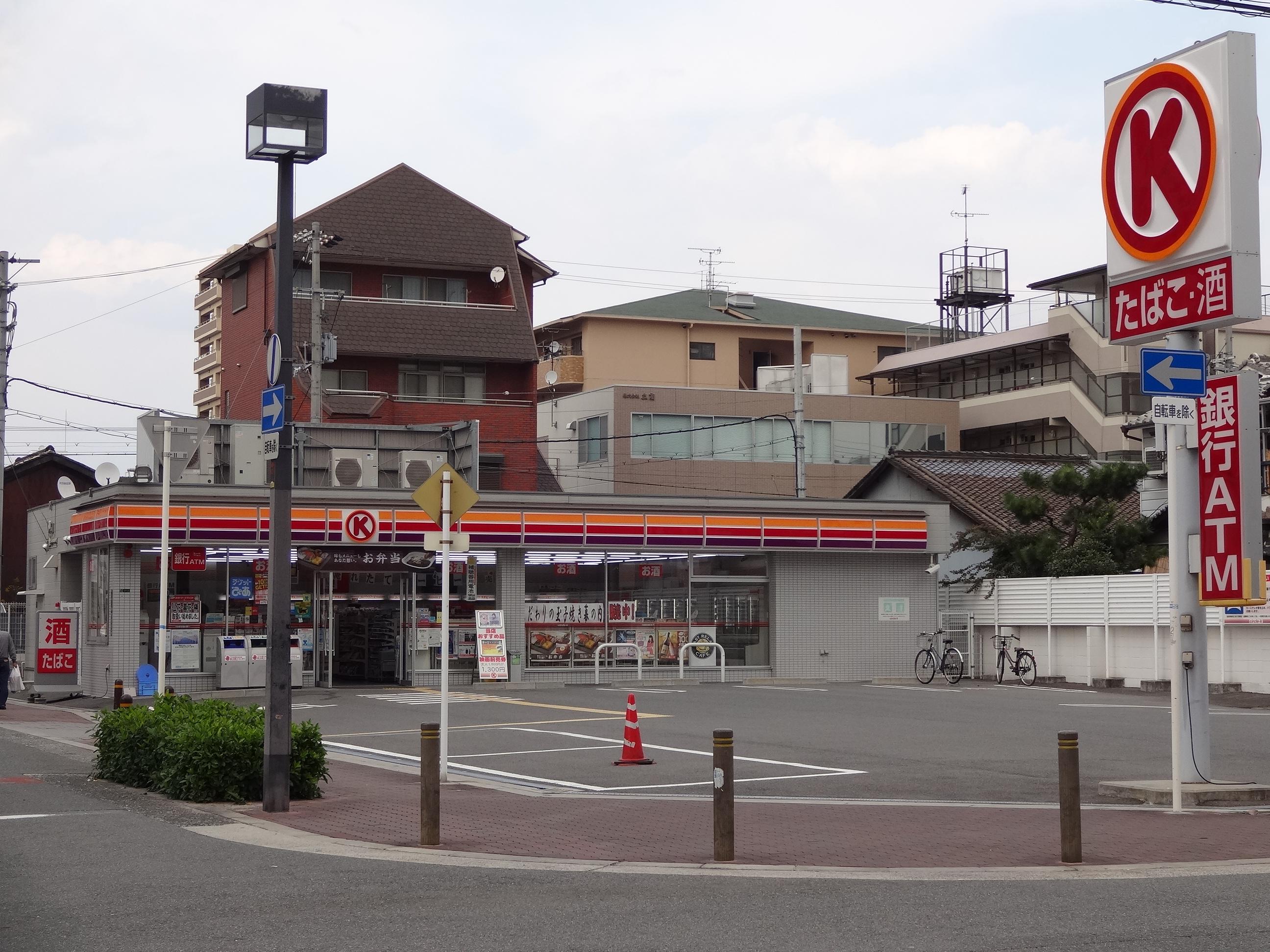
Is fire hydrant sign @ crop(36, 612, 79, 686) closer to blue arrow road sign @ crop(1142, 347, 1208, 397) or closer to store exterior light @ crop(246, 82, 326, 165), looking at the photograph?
store exterior light @ crop(246, 82, 326, 165)

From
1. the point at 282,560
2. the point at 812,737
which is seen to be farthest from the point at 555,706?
the point at 282,560

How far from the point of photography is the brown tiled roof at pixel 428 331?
46.7 m

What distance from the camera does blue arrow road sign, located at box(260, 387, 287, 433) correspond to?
1264 centimetres

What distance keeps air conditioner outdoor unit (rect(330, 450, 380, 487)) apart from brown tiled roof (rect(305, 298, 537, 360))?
1124cm

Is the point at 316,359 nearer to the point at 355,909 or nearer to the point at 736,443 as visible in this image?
the point at 736,443

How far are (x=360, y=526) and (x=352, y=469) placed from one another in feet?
20.9

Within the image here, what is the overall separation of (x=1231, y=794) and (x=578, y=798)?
5604mm

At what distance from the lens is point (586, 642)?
3142cm

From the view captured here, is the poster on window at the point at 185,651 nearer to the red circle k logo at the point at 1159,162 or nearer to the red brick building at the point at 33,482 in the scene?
the red circle k logo at the point at 1159,162

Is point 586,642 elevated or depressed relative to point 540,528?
depressed

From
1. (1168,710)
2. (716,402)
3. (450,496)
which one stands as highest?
(716,402)

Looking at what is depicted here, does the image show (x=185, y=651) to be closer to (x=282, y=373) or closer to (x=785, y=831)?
(x=282, y=373)

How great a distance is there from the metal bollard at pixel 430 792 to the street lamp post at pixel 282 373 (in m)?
2.09

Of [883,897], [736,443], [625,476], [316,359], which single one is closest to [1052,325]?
[736,443]
